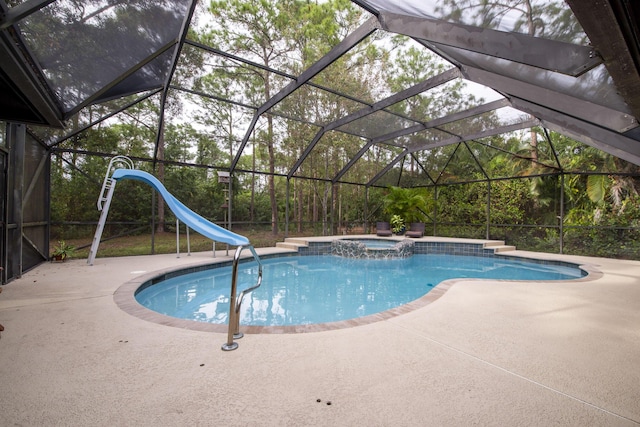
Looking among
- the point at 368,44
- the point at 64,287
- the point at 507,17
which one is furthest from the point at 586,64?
the point at 368,44

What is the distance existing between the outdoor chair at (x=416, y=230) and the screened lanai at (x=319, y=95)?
134 cm

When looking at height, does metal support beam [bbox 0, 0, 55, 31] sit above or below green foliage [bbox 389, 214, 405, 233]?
above

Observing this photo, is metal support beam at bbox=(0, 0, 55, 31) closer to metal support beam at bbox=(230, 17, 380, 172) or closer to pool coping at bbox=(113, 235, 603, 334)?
pool coping at bbox=(113, 235, 603, 334)

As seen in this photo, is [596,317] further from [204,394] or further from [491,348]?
[204,394]

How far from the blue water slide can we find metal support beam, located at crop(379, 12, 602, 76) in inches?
107

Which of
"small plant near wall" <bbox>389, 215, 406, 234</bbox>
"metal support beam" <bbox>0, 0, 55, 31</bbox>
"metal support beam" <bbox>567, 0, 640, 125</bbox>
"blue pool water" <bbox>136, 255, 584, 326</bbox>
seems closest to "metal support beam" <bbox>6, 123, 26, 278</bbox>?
"blue pool water" <bbox>136, 255, 584, 326</bbox>

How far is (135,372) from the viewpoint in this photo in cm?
189

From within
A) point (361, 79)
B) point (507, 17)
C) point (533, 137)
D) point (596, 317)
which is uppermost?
point (361, 79)

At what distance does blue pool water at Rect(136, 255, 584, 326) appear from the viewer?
13.7 ft

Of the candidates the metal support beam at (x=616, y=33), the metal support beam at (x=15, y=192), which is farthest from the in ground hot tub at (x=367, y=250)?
the metal support beam at (x=616, y=33)

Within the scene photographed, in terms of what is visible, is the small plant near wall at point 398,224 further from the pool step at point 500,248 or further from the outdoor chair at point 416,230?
the pool step at point 500,248

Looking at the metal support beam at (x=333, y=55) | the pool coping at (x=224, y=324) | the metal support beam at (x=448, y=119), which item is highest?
the metal support beam at (x=333, y=55)

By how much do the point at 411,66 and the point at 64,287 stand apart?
9.27 m

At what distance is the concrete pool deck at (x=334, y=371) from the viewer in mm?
1494
